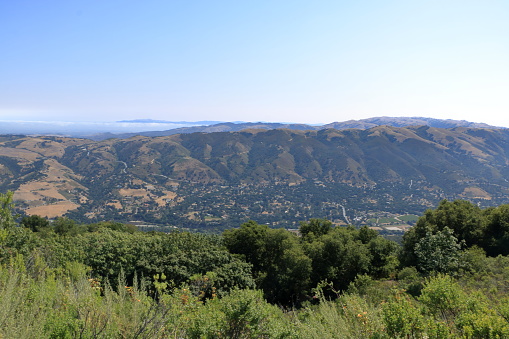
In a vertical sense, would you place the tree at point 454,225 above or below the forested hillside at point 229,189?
above

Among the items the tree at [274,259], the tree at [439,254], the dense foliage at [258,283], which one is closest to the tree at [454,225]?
the dense foliage at [258,283]

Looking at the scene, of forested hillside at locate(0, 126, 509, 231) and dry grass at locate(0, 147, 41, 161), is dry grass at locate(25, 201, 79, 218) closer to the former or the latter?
forested hillside at locate(0, 126, 509, 231)

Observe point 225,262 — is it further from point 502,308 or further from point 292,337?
point 502,308

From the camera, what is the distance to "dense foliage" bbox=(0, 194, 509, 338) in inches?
273

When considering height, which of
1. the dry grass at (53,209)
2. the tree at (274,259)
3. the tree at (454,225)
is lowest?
the dry grass at (53,209)

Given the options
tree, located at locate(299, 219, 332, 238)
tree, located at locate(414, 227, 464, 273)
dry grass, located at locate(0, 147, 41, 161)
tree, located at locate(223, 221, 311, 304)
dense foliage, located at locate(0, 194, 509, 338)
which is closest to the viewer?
dense foliage, located at locate(0, 194, 509, 338)

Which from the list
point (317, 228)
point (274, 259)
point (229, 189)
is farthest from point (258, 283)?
point (229, 189)

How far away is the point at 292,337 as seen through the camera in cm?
751

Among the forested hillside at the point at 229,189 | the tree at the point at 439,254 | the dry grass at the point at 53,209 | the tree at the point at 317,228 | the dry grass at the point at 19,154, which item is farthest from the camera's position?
the dry grass at the point at 19,154

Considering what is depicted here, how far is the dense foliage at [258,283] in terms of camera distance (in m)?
6.94

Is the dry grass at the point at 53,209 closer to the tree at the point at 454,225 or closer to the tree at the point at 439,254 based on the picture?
the tree at the point at 454,225

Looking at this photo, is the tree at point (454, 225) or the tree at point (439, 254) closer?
the tree at point (439, 254)

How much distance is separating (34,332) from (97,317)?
1275 mm

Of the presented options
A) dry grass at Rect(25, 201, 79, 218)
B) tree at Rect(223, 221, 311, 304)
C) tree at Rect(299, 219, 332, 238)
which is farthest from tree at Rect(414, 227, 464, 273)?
dry grass at Rect(25, 201, 79, 218)
